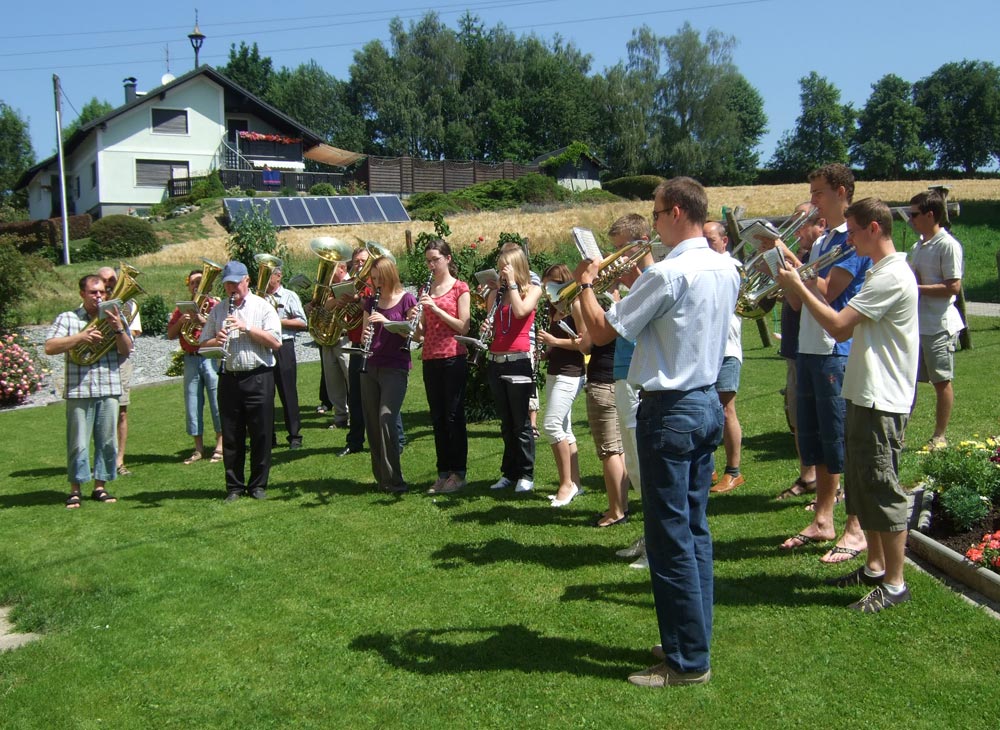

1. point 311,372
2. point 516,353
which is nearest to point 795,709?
point 516,353

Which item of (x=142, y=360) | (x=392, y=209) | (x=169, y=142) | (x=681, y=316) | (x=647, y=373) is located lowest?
(x=142, y=360)

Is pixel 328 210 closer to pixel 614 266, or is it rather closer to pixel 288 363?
pixel 288 363

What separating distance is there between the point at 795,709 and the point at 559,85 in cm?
8042

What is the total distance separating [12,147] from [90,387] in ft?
261

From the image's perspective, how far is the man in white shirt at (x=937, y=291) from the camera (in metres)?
7.05

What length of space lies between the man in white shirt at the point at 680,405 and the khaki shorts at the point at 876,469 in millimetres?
1030

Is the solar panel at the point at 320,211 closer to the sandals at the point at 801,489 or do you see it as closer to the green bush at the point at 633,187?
the green bush at the point at 633,187

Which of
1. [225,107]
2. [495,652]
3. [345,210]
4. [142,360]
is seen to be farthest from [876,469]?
[225,107]

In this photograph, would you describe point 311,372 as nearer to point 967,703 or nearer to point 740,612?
point 740,612

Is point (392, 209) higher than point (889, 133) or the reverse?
the reverse

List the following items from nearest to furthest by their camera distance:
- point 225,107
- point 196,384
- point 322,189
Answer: point 196,384 < point 322,189 < point 225,107

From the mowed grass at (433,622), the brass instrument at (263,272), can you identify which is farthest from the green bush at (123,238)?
the mowed grass at (433,622)

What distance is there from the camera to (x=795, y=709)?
369 cm

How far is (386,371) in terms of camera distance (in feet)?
25.2
